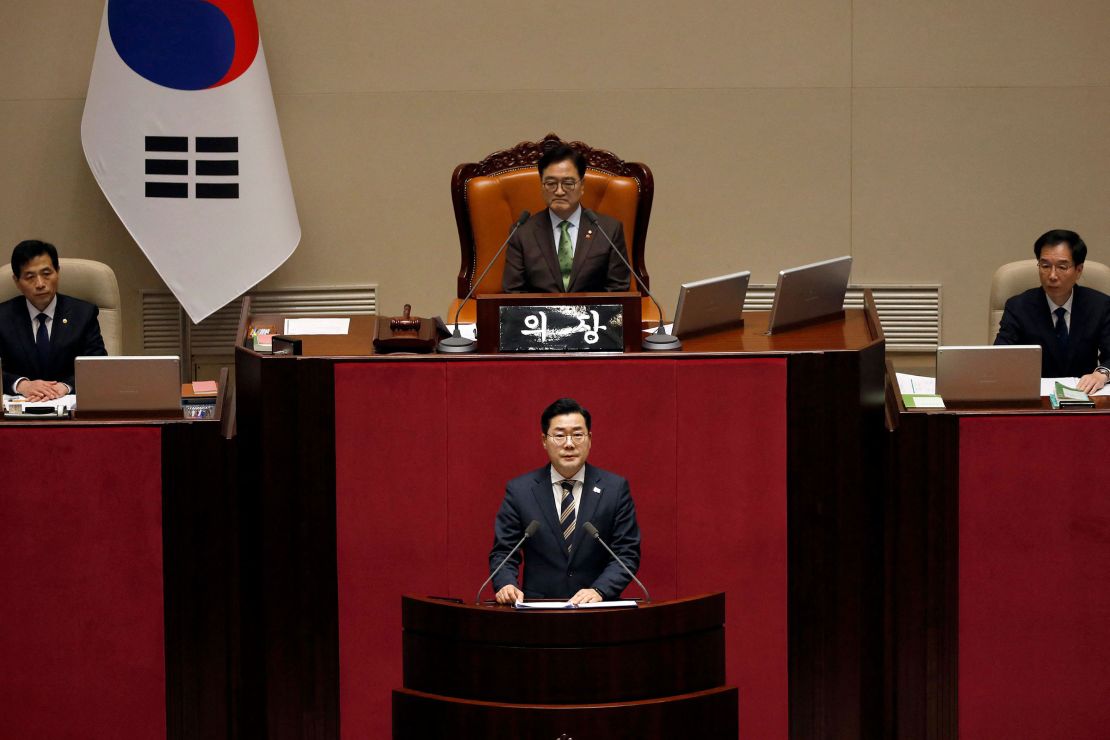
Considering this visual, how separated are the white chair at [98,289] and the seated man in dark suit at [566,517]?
2.50 m

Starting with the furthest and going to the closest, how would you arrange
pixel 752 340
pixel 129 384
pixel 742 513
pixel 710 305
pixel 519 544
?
pixel 710 305 < pixel 752 340 < pixel 129 384 < pixel 742 513 < pixel 519 544

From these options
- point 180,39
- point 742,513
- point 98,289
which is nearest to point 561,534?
point 742,513

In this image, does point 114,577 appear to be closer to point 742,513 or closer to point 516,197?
point 742,513

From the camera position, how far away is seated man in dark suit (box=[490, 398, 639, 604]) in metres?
3.77

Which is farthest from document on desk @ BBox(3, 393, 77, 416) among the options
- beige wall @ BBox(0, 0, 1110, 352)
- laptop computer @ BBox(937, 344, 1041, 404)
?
beige wall @ BBox(0, 0, 1110, 352)

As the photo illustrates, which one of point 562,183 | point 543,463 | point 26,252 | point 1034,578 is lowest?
point 1034,578

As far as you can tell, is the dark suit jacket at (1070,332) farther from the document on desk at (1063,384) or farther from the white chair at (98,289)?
the white chair at (98,289)

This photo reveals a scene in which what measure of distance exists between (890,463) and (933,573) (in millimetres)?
333

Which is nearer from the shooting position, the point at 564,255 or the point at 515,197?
the point at 564,255

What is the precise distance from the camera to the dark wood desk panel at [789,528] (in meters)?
3.98

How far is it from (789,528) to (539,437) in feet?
2.42

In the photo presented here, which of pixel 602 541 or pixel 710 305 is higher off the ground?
pixel 710 305

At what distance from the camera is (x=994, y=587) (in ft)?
13.4

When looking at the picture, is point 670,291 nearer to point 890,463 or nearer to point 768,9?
point 768,9
